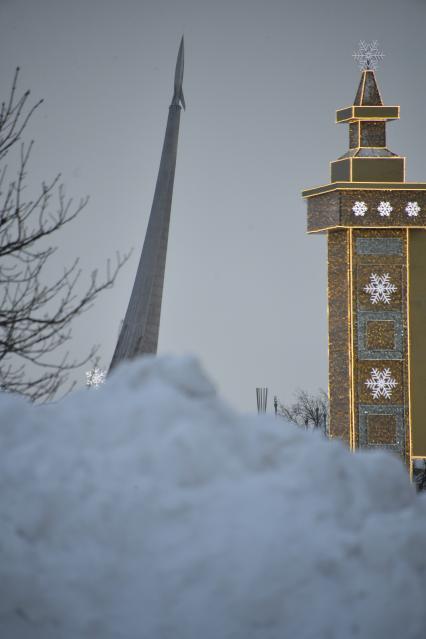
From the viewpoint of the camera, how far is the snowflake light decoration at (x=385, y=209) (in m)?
18.8

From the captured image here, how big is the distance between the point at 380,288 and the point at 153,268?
7.37 m

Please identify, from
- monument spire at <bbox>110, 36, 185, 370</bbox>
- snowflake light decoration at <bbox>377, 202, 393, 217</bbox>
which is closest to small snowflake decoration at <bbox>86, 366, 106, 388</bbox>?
monument spire at <bbox>110, 36, 185, 370</bbox>

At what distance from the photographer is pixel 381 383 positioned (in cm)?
1891

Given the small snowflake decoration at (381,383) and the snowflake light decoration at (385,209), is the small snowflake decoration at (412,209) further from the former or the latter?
the small snowflake decoration at (381,383)

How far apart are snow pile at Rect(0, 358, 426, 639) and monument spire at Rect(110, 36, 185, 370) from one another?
711 cm

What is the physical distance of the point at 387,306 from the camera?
18.9 metres

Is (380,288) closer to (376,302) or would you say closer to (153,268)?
(376,302)

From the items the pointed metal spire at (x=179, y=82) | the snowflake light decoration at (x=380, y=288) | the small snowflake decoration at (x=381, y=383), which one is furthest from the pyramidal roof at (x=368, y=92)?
the pointed metal spire at (x=179, y=82)

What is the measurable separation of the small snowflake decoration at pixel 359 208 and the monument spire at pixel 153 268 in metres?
5.65

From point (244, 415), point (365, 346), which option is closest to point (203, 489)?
point (244, 415)

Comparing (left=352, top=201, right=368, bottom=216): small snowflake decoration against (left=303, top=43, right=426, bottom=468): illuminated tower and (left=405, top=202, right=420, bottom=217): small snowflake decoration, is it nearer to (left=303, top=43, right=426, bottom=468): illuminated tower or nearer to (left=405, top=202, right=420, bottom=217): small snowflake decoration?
(left=303, top=43, right=426, bottom=468): illuminated tower

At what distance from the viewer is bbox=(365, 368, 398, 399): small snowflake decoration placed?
18.9 m

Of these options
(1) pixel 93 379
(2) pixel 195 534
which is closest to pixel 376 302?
(1) pixel 93 379

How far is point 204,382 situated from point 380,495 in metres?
0.87
